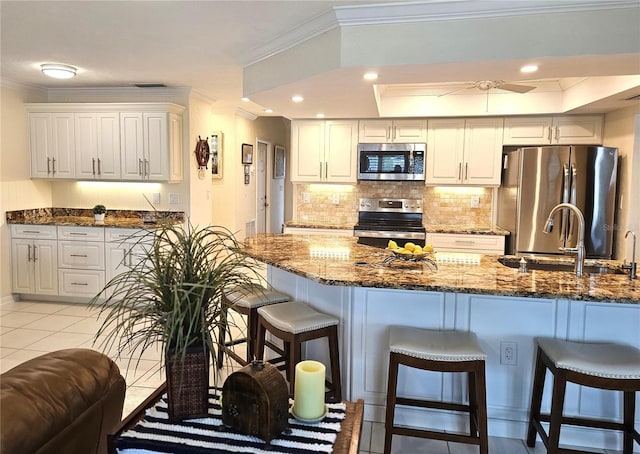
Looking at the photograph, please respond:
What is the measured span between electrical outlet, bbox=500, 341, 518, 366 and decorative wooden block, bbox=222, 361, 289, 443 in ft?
5.40

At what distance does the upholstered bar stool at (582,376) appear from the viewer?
1975 mm

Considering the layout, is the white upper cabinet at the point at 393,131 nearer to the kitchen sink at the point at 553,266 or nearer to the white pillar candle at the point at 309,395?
the kitchen sink at the point at 553,266

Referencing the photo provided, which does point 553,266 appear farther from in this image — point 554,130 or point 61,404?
point 61,404

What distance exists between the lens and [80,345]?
12.4ft

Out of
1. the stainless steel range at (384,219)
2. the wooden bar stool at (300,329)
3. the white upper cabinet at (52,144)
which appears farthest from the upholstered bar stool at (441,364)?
the white upper cabinet at (52,144)

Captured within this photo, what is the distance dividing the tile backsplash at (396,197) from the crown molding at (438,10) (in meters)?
3.06

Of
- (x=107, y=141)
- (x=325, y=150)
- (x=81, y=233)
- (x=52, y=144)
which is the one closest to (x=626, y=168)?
(x=325, y=150)

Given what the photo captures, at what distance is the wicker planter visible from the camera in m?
1.34


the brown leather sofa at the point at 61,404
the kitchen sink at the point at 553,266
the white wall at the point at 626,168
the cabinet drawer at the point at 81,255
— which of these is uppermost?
the white wall at the point at 626,168

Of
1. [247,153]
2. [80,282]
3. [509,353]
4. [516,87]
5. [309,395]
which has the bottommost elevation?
[80,282]

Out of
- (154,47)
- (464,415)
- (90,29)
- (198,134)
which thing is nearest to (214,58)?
(154,47)

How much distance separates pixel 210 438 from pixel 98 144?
472 cm

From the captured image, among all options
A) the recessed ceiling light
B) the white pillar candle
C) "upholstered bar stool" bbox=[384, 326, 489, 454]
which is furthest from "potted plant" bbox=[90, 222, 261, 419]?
the recessed ceiling light

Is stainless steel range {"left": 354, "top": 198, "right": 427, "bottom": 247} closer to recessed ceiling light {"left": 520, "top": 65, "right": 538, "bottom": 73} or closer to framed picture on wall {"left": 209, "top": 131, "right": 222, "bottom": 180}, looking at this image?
framed picture on wall {"left": 209, "top": 131, "right": 222, "bottom": 180}
